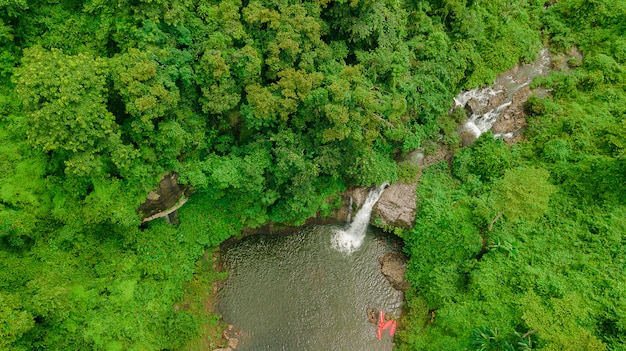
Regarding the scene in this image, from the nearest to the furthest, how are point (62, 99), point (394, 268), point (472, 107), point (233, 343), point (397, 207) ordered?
point (62, 99)
point (233, 343)
point (394, 268)
point (397, 207)
point (472, 107)

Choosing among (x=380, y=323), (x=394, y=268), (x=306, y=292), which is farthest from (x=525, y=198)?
(x=306, y=292)

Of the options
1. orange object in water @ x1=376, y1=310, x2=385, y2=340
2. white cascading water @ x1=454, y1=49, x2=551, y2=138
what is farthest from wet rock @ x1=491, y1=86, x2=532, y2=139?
orange object in water @ x1=376, y1=310, x2=385, y2=340

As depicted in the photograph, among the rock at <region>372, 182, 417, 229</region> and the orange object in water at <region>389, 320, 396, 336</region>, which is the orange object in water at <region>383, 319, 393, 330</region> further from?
the rock at <region>372, 182, 417, 229</region>

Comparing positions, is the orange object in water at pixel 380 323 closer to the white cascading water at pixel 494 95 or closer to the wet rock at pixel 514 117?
the white cascading water at pixel 494 95

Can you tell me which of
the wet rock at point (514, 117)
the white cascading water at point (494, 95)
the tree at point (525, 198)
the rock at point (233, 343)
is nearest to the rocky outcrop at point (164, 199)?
the rock at point (233, 343)

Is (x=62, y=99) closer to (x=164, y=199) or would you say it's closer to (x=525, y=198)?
(x=164, y=199)

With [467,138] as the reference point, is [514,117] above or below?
above

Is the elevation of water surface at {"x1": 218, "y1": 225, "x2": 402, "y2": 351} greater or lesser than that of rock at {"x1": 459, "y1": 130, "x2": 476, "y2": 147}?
lesser
